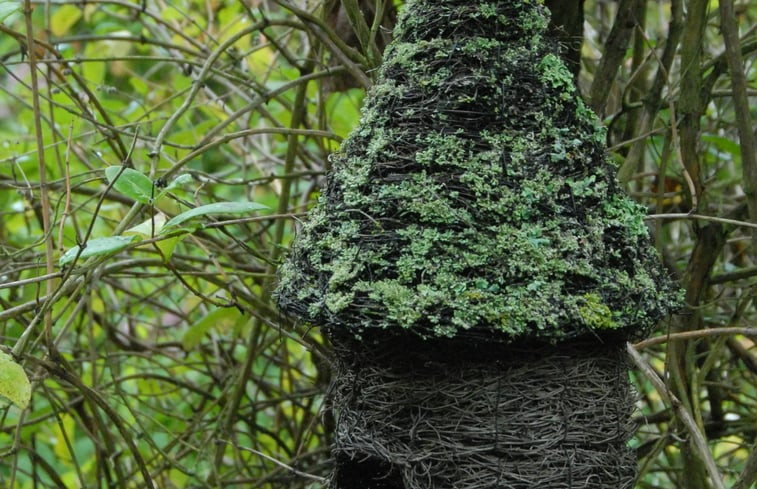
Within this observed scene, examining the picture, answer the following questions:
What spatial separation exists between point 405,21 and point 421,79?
0.14 meters

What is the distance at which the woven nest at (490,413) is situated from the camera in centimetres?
133

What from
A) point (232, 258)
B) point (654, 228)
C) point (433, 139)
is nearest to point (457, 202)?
point (433, 139)

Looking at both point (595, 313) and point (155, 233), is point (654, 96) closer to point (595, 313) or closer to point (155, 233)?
point (595, 313)

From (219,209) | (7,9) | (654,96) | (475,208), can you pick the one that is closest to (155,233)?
(219,209)

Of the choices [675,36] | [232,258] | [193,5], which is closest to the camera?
[675,36]

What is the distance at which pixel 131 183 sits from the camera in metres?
1.43

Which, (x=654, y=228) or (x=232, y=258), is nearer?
(x=654, y=228)

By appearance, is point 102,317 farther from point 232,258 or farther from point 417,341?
point 417,341

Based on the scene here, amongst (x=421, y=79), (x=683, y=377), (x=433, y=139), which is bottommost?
(x=683, y=377)

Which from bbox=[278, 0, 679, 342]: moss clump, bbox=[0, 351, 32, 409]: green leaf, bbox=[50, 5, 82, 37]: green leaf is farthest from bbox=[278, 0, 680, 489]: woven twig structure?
bbox=[50, 5, 82, 37]: green leaf

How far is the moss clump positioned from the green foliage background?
16 cm

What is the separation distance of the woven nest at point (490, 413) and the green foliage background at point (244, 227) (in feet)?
1.10

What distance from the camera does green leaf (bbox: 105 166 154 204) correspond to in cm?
141

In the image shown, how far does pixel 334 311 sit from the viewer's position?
1284 millimetres
